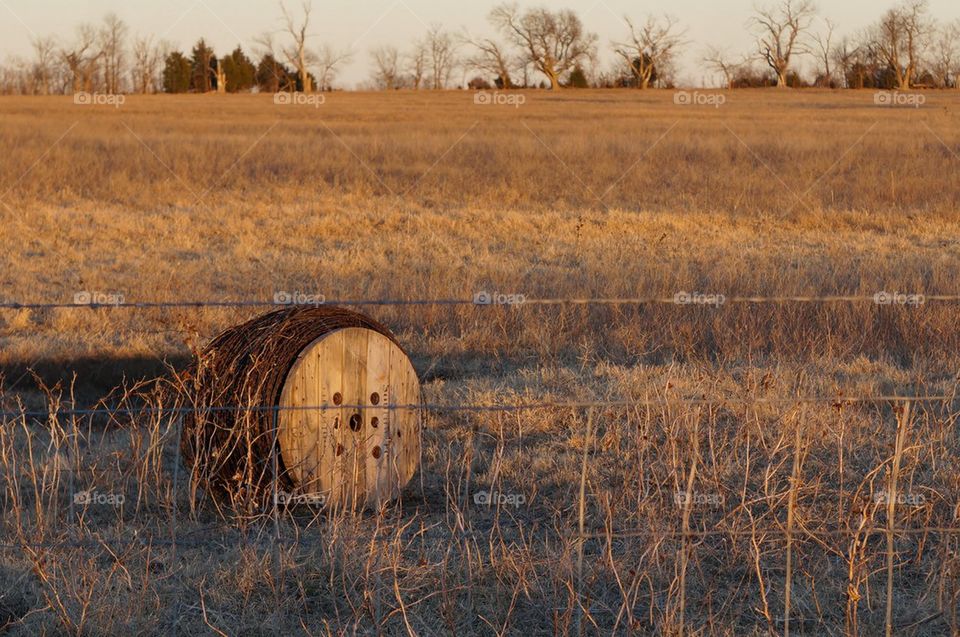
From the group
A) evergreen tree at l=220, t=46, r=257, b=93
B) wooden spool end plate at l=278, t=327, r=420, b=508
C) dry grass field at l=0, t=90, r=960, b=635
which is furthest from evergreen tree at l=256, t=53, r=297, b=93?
wooden spool end plate at l=278, t=327, r=420, b=508

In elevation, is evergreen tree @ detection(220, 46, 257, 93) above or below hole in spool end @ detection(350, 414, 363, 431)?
above

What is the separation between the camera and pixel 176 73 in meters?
70.2

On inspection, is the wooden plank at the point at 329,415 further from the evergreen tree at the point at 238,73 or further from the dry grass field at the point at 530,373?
the evergreen tree at the point at 238,73

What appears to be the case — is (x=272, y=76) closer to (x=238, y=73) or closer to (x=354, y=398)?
(x=238, y=73)

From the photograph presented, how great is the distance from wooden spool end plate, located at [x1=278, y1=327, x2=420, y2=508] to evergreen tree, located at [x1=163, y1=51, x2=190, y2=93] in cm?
6624

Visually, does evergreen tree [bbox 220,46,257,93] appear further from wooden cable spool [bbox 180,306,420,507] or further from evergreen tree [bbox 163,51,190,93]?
wooden cable spool [bbox 180,306,420,507]

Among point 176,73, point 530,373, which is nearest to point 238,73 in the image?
point 176,73

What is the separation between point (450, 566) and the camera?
5633mm

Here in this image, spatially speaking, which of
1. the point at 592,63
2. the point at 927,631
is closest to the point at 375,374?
the point at 927,631

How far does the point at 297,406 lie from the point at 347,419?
17.3 inches

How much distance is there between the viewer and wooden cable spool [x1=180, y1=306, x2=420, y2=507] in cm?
630

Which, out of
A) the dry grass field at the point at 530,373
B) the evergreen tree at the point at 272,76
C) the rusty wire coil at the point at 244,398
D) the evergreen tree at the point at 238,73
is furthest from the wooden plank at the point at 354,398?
the evergreen tree at the point at 238,73

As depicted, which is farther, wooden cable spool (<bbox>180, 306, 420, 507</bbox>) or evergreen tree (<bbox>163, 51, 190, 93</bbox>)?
evergreen tree (<bbox>163, 51, 190, 93</bbox>)

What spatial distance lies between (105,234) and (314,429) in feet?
41.9
